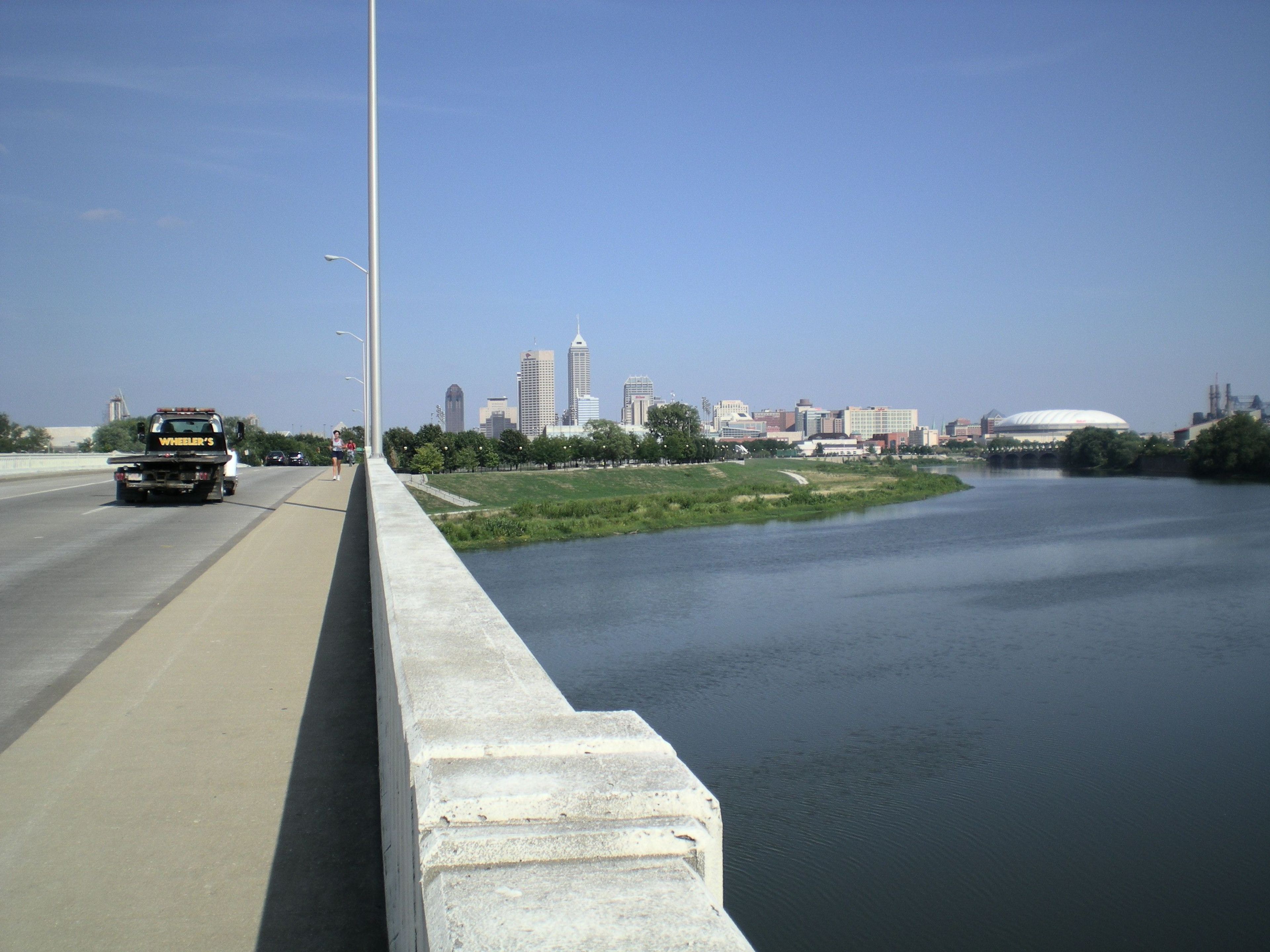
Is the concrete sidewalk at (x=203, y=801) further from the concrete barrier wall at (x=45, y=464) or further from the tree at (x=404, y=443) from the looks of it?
the tree at (x=404, y=443)

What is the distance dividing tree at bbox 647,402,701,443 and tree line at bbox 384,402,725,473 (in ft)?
0.41

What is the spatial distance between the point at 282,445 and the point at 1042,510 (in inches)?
3400

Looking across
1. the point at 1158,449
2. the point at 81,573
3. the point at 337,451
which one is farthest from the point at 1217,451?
the point at 81,573

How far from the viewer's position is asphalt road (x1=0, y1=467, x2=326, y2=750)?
284 inches

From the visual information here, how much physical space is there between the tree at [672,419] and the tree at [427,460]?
72300 millimetres

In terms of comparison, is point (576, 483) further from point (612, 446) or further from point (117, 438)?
point (117, 438)

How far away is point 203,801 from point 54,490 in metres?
27.1

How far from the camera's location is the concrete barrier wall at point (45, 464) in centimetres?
4162

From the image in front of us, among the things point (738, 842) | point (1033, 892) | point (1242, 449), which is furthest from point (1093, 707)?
point (1242, 449)

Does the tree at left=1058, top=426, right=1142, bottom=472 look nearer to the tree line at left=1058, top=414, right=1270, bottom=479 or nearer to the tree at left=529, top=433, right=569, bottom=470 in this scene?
the tree line at left=1058, top=414, right=1270, bottom=479

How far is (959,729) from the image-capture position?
19.3 metres

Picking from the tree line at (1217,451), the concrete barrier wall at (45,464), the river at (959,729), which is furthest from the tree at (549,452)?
the river at (959,729)

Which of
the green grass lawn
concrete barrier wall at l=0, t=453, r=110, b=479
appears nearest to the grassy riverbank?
the green grass lawn

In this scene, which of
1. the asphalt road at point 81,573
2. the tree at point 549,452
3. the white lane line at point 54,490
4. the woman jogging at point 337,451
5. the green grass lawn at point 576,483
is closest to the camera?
the asphalt road at point 81,573
